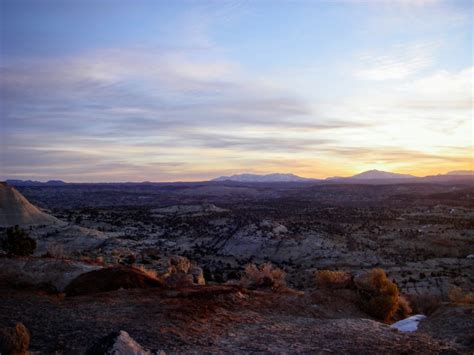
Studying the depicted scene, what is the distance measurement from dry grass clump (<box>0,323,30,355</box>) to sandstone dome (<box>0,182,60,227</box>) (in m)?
45.6

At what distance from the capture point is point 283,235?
5178cm

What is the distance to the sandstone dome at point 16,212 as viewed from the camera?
49.5 meters

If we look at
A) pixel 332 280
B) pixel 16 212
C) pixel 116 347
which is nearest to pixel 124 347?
pixel 116 347

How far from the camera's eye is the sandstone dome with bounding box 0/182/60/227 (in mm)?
49469

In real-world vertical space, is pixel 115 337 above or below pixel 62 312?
above

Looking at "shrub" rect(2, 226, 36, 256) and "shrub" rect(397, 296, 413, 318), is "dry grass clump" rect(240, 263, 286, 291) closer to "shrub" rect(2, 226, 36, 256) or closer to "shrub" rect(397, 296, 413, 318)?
"shrub" rect(397, 296, 413, 318)

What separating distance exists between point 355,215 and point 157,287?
207 feet

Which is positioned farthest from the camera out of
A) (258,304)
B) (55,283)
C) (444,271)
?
(444,271)

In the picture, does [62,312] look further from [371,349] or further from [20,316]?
[371,349]

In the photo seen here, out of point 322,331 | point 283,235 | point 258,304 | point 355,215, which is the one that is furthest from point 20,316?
point 355,215

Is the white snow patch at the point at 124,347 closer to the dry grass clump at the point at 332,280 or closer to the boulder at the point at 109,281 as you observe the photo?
the boulder at the point at 109,281

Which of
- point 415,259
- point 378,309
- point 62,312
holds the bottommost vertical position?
point 415,259

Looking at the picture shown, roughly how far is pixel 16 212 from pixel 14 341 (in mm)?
49247

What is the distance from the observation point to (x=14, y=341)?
7.51 metres
